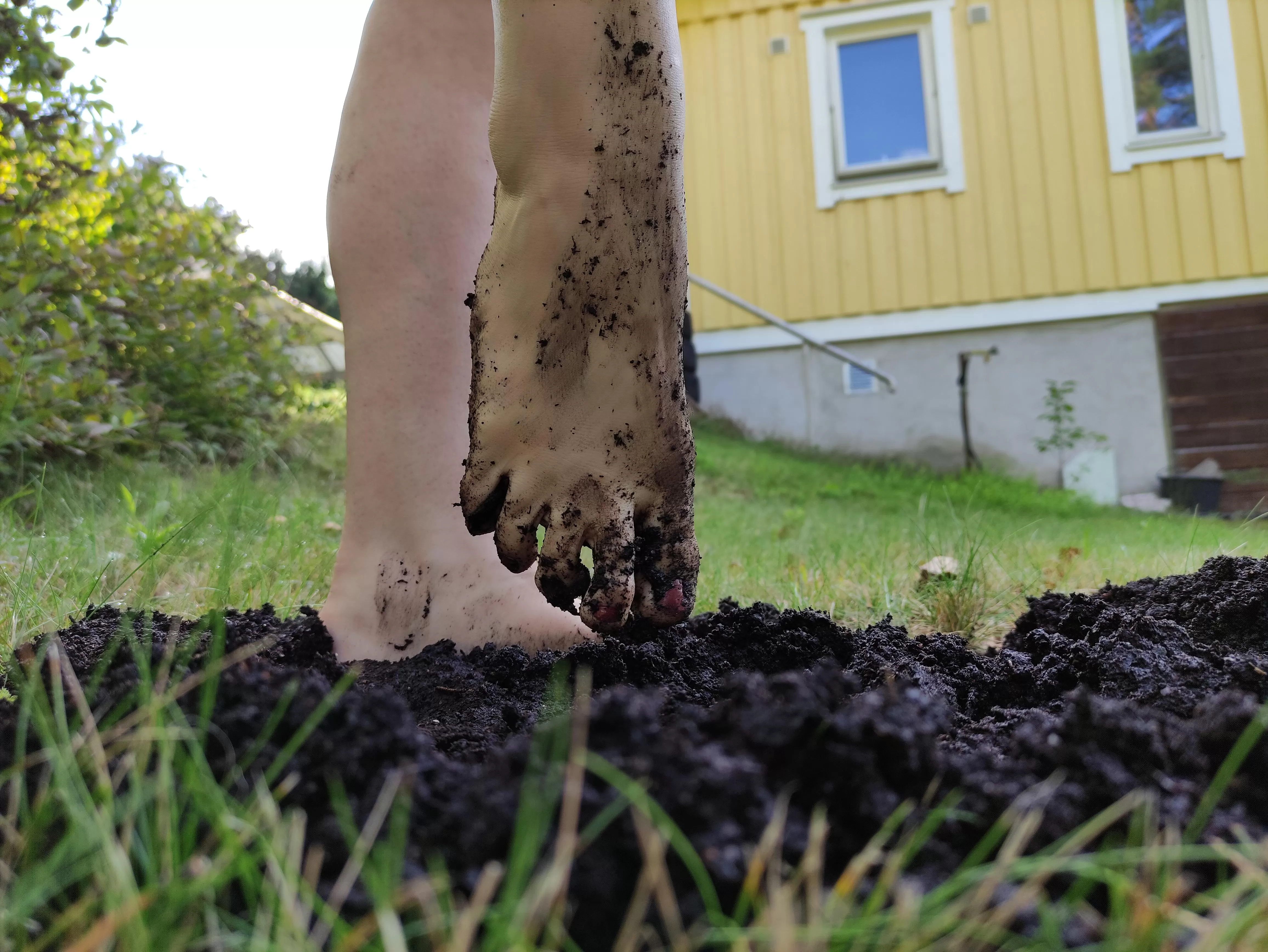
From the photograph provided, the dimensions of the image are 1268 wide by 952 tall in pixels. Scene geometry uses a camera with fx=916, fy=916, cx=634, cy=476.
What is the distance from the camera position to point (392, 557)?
139cm

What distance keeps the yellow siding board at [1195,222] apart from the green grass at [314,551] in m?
3.28

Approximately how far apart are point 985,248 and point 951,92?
109cm

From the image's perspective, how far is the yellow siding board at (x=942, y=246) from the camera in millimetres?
6293

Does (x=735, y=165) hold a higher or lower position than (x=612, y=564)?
higher

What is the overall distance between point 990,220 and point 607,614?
20.0ft

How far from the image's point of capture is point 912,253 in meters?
6.32

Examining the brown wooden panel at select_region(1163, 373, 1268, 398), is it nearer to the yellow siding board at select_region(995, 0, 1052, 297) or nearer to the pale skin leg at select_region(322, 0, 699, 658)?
the yellow siding board at select_region(995, 0, 1052, 297)

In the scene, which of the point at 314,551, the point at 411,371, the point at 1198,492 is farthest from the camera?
the point at 1198,492

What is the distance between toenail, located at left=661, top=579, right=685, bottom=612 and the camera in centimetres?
106

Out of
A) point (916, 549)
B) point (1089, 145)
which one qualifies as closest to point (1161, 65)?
point (1089, 145)

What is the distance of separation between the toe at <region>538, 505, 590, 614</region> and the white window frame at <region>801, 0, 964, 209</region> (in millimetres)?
5906

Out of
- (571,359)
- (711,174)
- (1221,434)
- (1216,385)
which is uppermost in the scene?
(711,174)

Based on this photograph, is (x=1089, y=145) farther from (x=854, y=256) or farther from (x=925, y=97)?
(x=854, y=256)

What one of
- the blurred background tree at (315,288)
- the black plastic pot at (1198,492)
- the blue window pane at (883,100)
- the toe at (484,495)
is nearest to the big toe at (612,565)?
the toe at (484,495)
